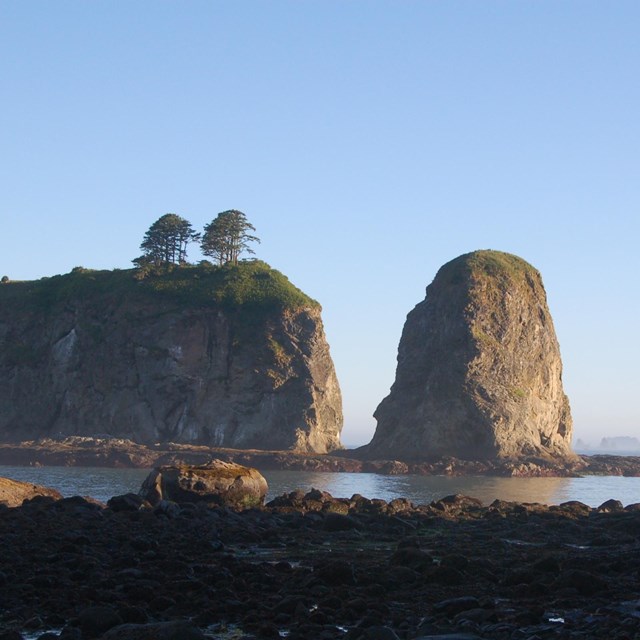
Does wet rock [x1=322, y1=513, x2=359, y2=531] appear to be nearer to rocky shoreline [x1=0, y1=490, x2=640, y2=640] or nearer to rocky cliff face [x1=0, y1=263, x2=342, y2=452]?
rocky shoreline [x1=0, y1=490, x2=640, y2=640]

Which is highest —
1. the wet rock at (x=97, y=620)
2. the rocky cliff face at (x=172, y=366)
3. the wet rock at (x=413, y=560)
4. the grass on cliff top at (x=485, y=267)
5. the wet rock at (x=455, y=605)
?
the grass on cliff top at (x=485, y=267)

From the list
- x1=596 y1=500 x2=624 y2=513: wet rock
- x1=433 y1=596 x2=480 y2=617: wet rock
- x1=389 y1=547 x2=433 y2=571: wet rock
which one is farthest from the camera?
x1=596 y1=500 x2=624 y2=513: wet rock

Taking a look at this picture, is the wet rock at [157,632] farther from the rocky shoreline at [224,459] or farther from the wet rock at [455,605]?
the rocky shoreline at [224,459]

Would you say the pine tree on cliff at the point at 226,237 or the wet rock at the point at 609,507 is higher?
the pine tree on cliff at the point at 226,237

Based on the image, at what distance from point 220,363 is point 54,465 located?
23.0 meters

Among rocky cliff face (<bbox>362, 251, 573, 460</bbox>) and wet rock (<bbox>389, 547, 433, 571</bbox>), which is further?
rocky cliff face (<bbox>362, 251, 573, 460</bbox>)

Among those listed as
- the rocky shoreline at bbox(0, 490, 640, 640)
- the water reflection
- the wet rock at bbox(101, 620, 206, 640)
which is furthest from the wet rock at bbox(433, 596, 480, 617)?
the water reflection

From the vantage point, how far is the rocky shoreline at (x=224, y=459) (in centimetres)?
7962

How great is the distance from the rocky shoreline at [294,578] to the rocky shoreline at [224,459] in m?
47.3

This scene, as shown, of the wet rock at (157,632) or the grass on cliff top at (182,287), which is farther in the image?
the grass on cliff top at (182,287)

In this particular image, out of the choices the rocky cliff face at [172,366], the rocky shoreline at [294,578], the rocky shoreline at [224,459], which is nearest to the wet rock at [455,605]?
the rocky shoreline at [294,578]

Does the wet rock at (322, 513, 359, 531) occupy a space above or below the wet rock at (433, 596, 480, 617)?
above

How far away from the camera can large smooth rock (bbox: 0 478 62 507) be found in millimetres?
34938

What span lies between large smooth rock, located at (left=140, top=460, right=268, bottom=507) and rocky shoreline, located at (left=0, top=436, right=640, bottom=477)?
39.7 meters
